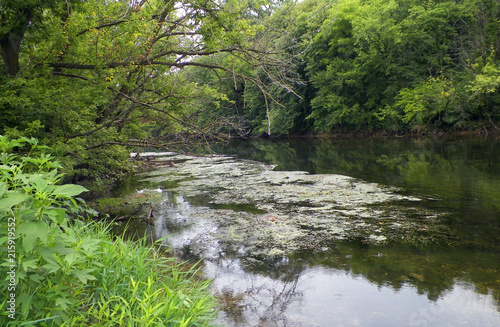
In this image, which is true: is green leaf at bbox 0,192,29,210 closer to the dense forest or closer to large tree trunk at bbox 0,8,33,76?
the dense forest

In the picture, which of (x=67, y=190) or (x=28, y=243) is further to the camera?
(x=67, y=190)

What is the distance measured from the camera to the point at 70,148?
661 centimetres

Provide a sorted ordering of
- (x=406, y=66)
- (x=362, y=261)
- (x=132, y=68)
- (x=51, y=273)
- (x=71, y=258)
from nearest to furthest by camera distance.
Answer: (x=71, y=258)
(x=51, y=273)
(x=362, y=261)
(x=132, y=68)
(x=406, y=66)

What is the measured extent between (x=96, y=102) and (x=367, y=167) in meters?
10.5

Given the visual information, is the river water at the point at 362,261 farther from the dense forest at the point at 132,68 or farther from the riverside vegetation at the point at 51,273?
the dense forest at the point at 132,68

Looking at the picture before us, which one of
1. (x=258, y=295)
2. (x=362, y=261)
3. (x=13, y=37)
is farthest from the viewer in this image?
(x=13, y=37)

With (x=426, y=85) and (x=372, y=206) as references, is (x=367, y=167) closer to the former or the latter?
(x=372, y=206)

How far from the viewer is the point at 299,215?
312 inches

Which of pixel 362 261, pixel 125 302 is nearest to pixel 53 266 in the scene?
pixel 125 302

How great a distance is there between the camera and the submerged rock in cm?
639

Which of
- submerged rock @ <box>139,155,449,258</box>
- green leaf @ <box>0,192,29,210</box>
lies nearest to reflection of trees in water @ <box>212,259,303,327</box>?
submerged rock @ <box>139,155,449,258</box>

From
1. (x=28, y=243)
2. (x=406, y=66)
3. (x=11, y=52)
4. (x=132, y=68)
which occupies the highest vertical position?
(x=406, y=66)

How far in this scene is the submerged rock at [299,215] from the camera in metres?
6.39

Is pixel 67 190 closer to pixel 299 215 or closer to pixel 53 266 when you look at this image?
pixel 53 266
